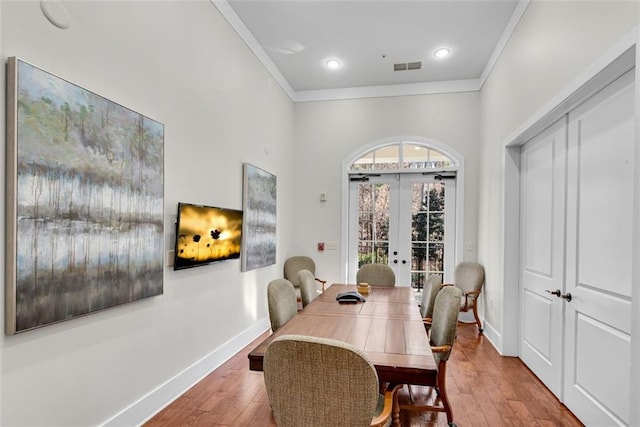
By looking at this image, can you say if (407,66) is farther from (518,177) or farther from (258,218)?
(258,218)

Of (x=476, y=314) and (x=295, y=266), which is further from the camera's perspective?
(x=295, y=266)

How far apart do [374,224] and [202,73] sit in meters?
3.37

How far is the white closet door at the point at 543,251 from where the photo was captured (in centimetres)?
283

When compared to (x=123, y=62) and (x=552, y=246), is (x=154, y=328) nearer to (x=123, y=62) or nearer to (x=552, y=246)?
(x=123, y=62)

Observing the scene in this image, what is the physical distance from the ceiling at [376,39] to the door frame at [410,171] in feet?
2.42

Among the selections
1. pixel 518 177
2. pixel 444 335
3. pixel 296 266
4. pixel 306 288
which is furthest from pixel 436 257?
pixel 444 335

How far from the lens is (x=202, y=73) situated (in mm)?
3141

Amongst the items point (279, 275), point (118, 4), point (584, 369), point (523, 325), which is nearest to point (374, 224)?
point (279, 275)

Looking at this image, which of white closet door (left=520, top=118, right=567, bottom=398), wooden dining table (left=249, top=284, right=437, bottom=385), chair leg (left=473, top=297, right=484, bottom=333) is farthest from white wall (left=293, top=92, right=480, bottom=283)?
wooden dining table (left=249, top=284, right=437, bottom=385)

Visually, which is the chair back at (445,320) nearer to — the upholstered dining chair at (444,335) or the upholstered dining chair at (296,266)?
the upholstered dining chair at (444,335)

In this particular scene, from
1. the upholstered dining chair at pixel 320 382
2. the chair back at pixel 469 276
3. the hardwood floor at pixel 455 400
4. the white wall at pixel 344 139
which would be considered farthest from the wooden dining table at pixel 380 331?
the white wall at pixel 344 139

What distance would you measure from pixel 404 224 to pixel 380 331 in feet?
10.9

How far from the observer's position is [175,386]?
2.76 metres

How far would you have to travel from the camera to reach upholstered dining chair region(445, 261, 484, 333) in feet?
15.1
